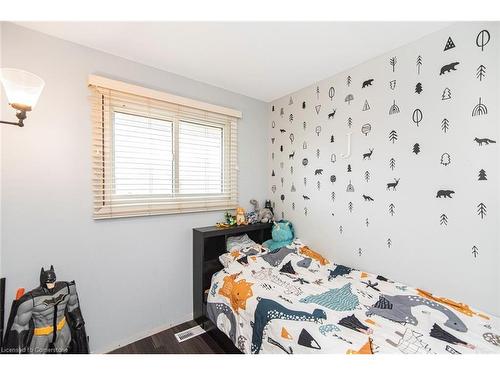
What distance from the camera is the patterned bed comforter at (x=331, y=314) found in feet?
3.92

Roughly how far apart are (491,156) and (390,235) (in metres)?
0.80

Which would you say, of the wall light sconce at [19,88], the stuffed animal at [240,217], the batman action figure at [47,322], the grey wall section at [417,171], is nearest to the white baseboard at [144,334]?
the batman action figure at [47,322]

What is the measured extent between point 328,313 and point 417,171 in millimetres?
1197

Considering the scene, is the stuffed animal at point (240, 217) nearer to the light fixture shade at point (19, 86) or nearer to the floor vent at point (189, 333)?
the floor vent at point (189, 333)

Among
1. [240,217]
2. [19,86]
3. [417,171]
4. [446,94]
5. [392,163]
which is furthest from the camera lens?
[240,217]

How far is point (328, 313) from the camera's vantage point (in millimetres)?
1439

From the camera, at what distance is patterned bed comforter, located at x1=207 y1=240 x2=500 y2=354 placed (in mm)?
1196

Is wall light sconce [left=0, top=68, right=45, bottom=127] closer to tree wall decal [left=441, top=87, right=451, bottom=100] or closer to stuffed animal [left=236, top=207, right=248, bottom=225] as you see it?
stuffed animal [left=236, top=207, right=248, bottom=225]

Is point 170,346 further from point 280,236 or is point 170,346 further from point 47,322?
point 280,236

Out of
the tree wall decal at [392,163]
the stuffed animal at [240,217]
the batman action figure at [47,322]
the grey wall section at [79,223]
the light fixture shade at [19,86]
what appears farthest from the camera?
the stuffed animal at [240,217]

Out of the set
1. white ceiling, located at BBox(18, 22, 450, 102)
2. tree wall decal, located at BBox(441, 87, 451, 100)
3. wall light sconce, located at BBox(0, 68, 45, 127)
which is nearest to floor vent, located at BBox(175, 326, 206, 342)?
wall light sconce, located at BBox(0, 68, 45, 127)

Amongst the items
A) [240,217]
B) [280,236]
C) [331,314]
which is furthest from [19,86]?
[280,236]

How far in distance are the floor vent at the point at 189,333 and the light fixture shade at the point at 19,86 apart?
2.00 meters
